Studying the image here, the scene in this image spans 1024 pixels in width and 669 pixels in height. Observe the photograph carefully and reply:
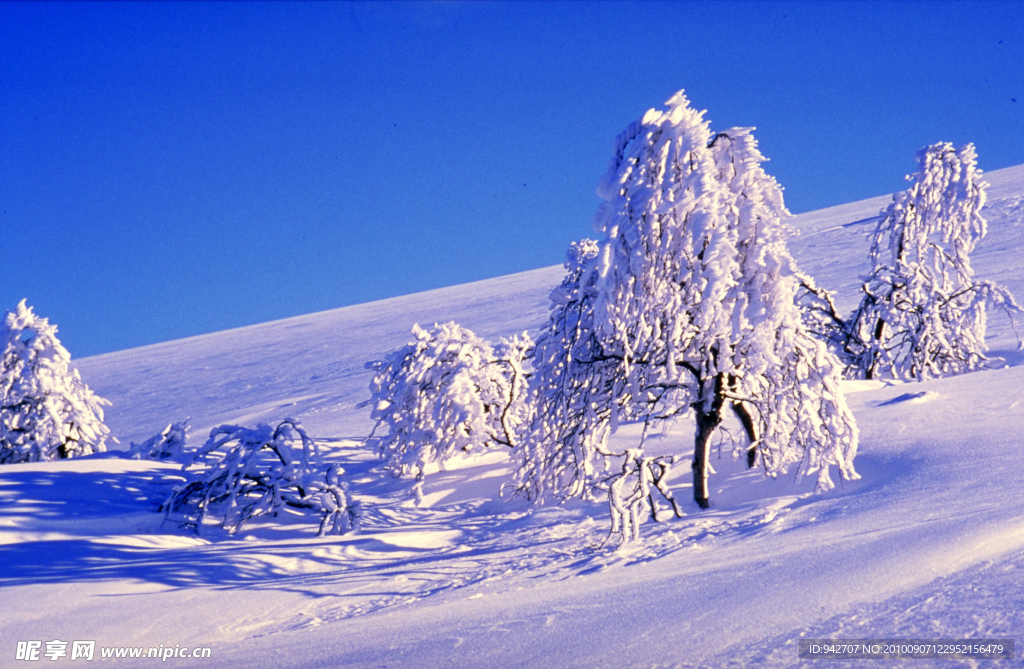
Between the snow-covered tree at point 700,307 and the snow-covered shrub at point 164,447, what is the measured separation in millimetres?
10137

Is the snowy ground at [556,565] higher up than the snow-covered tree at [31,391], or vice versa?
the snow-covered tree at [31,391]

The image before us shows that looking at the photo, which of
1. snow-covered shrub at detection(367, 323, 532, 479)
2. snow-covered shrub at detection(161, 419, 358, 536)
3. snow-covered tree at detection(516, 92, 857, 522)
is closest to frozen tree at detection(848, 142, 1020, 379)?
snow-covered shrub at detection(367, 323, 532, 479)

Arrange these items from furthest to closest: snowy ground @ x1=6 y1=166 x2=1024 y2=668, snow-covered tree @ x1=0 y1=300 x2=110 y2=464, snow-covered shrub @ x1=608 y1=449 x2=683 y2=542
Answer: snow-covered tree @ x1=0 y1=300 x2=110 y2=464
snow-covered shrub @ x1=608 y1=449 x2=683 y2=542
snowy ground @ x1=6 y1=166 x2=1024 y2=668

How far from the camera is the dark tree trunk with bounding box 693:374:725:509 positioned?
948 centimetres

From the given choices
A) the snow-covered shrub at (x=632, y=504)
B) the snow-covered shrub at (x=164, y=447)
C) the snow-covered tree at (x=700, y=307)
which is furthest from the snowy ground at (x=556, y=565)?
the snow-covered shrub at (x=164, y=447)

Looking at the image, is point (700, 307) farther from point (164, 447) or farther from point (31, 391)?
point (31, 391)

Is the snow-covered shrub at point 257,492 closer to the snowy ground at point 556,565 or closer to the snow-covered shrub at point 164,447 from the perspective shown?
the snowy ground at point 556,565

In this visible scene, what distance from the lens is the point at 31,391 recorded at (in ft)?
66.1

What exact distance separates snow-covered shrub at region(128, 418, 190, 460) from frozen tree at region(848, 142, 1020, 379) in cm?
1692

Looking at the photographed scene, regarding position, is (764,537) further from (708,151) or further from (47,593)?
(47,593)

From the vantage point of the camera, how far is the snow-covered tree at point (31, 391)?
65.8 ft

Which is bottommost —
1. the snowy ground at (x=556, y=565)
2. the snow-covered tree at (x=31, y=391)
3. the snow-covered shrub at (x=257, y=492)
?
the snowy ground at (x=556, y=565)

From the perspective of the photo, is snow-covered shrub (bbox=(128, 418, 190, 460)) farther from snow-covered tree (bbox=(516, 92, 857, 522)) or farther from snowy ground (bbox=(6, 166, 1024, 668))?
snow-covered tree (bbox=(516, 92, 857, 522))

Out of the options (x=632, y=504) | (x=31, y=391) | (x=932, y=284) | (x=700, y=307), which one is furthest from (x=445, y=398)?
(x=932, y=284)
